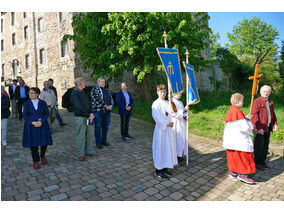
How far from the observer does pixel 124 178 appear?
4043 mm

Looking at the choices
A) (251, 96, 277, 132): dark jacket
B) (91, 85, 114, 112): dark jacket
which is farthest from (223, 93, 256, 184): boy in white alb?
(91, 85, 114, 112): dark jacket

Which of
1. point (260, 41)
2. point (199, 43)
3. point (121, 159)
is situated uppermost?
point (260, 41)

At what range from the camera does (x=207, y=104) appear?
11391 mm

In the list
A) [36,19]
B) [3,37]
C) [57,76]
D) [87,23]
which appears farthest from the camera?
[3,37]

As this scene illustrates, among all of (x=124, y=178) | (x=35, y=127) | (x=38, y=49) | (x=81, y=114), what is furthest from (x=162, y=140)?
(x=38, y=49)

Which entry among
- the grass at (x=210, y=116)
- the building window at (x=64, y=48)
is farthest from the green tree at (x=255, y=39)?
the building window at (x=64, y=48)

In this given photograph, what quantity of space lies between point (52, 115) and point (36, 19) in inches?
667

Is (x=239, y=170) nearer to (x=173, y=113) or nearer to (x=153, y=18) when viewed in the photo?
(x=173, y=113)

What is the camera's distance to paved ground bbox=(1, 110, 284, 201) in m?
3.45

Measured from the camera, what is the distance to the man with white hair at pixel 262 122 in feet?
14.9

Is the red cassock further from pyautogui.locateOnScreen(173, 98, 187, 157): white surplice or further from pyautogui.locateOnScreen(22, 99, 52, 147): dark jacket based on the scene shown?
pyautogui.locateOnScreen(22, 99, 52, 147): dark jacket

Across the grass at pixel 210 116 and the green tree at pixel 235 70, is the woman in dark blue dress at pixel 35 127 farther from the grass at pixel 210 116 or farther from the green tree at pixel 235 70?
the green tree at pixel 235 70

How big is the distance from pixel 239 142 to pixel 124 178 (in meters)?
2.25

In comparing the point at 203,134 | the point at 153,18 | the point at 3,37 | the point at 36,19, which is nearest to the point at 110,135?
the point at 203,134
